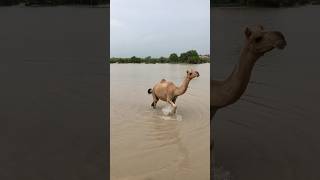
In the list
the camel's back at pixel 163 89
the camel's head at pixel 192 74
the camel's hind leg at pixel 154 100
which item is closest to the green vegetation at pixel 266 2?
the camel's head at pixel 192 74

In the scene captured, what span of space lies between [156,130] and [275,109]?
1263 millimetres

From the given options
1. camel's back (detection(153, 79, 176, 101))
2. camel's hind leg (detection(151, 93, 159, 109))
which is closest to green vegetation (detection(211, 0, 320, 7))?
camel's back (detection(153, 79, 176, 101))

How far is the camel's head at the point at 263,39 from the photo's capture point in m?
1.93

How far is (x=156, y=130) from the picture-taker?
267 centimetres

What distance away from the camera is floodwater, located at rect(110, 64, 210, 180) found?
191cm

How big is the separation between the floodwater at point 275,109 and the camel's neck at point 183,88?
0.81 feet

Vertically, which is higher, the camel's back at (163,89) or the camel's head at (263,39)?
the camel's head at (263,39)

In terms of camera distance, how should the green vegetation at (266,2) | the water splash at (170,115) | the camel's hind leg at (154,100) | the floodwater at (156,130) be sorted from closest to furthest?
the floodwater at (156,130) → the water splash at (170,115) → the camel's hind leg at (154,100) → the green vegetation at (266,2)

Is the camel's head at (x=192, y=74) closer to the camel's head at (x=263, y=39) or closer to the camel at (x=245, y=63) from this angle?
the camel at (x=245, y=63)

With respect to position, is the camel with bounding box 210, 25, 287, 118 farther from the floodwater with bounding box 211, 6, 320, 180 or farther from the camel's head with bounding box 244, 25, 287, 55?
the floodwater with bounding box 211, 6, 320, 180
